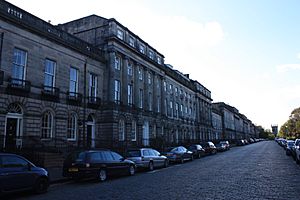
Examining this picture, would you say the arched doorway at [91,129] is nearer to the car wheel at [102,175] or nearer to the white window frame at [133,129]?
the white window frame at [133,129]

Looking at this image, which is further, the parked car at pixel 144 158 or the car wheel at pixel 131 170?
the parked car at pixel 144 158

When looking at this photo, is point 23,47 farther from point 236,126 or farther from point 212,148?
point 236,126

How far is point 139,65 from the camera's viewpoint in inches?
1507

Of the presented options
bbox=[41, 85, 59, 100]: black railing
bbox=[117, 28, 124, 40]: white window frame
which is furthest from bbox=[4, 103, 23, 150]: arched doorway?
bbox=[117, 28, 124, 40]: white window frame

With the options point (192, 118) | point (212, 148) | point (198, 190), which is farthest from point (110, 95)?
point (192, 118)

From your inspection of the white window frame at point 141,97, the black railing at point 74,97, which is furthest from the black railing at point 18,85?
the white window frame at point 141,97

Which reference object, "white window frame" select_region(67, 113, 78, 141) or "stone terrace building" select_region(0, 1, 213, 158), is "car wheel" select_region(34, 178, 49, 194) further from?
"white window frame" select_region(67, 113, 78, 141)

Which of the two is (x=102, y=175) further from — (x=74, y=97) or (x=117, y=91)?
(x=117, y=91)

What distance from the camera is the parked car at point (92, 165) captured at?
13.2m

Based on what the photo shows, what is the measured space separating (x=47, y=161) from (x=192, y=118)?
47.3 meters

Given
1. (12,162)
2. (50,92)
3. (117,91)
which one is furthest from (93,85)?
(12,162)

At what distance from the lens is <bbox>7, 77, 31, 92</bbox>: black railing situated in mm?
19875

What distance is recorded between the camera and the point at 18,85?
67.0 ft

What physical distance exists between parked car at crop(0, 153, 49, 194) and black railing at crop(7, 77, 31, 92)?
36.5 ft
